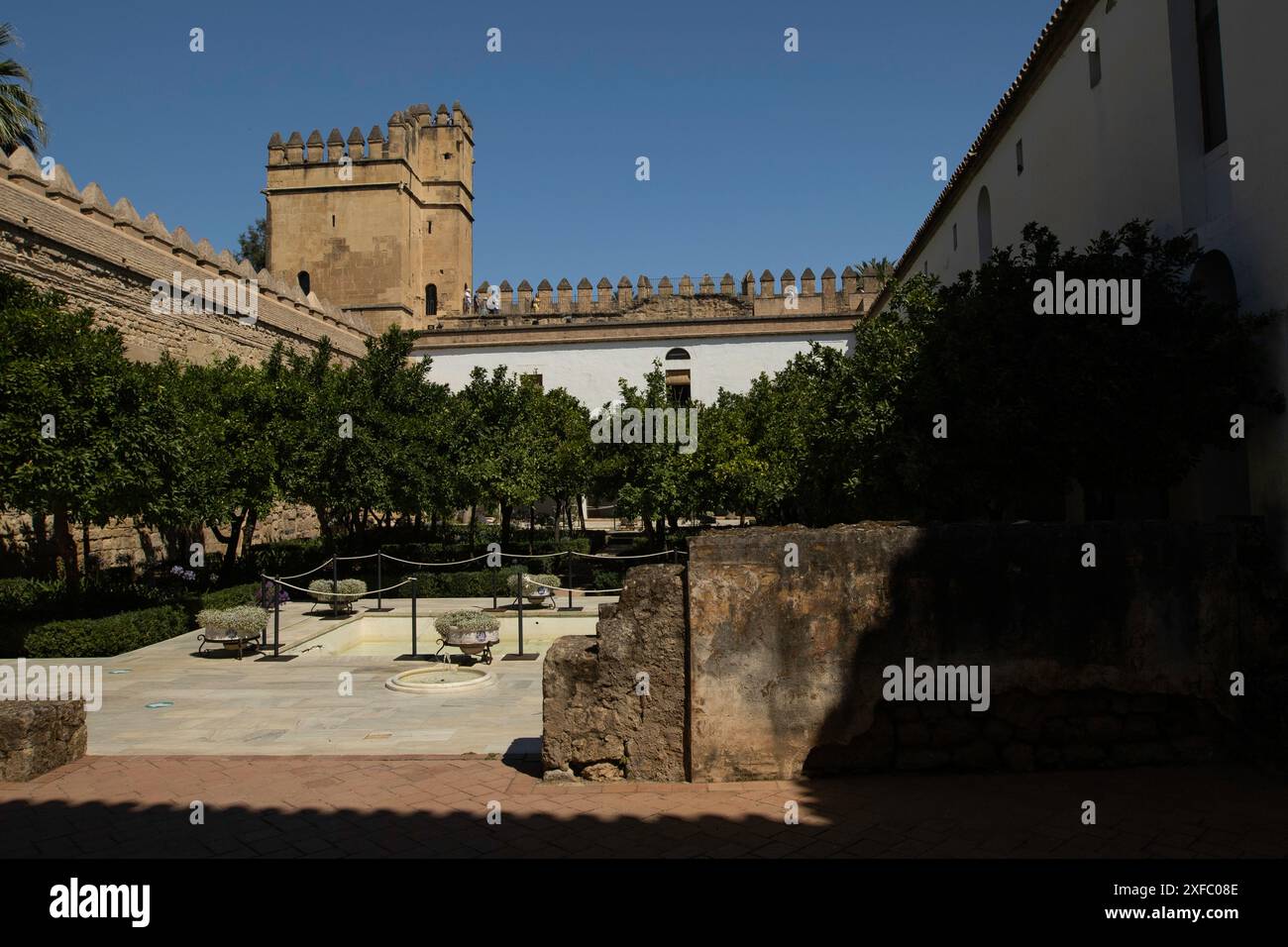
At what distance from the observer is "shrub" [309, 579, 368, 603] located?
16.4 meters

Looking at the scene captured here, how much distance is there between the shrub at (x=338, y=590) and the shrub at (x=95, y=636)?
9.65 feet

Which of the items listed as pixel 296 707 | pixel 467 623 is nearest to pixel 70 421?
pixel 296 707

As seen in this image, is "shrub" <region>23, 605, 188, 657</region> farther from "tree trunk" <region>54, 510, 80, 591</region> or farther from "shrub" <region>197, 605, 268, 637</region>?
"shrub" <region>197, 605, 268, 637</region>

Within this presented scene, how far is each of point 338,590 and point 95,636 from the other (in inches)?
172

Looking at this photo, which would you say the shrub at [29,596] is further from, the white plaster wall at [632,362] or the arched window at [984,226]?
the white plaster wall at [632,362]

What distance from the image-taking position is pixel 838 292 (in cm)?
4006

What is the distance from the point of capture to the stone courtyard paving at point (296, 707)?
8117 mm

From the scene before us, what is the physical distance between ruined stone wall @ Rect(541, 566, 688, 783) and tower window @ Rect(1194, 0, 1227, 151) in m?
8.57

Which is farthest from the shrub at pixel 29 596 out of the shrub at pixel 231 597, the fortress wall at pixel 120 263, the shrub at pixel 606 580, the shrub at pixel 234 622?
the shrub at pixel 606 580

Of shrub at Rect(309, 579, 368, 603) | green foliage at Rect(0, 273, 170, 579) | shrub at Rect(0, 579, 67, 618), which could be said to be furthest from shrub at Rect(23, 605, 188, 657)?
shrub at Rect(309, 579, 368, 603)

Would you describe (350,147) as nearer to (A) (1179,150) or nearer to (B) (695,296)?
(B) (695,296)

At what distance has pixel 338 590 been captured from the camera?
651 inches

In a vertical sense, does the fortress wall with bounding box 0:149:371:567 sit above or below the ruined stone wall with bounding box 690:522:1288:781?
above

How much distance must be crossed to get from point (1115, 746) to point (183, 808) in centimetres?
651
